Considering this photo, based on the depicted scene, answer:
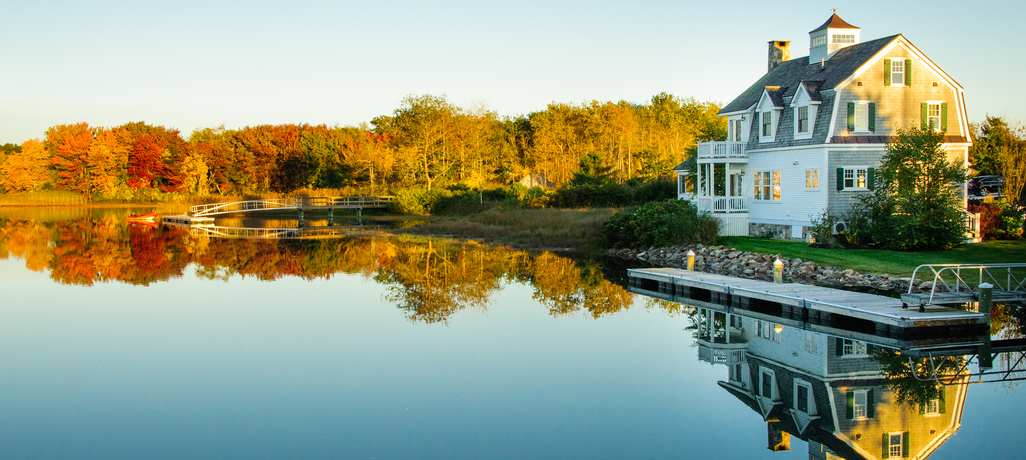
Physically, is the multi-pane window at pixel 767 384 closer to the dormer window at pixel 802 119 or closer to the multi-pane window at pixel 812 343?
the multi-pane window at pixel 812 343

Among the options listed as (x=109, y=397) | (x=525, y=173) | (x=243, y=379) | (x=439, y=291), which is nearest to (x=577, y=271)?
(x=439, y=291)

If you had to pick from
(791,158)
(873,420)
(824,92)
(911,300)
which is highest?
(824,92)

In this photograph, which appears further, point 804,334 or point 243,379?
point 804,334

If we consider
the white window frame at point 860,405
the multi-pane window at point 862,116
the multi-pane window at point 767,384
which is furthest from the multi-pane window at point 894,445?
the multi-pane window at point 862,116

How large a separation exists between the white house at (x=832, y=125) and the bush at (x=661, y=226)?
1.36 metres

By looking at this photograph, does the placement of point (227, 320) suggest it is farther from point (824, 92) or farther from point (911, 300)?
point (824, 92)

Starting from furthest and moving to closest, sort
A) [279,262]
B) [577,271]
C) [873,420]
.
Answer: [279,262] < [577,271] < [873,420]

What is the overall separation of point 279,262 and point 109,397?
20633 millimetres

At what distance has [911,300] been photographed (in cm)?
1661

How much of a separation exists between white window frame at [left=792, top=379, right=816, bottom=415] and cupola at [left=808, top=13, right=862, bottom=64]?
75.8 ft

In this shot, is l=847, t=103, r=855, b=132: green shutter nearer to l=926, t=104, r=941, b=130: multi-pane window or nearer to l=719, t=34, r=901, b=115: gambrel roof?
l=719, t=34, r=901, b=115: gambrel roof

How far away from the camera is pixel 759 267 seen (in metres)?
25.6

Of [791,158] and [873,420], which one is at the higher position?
[791,158]

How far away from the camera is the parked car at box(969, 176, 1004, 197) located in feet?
122
